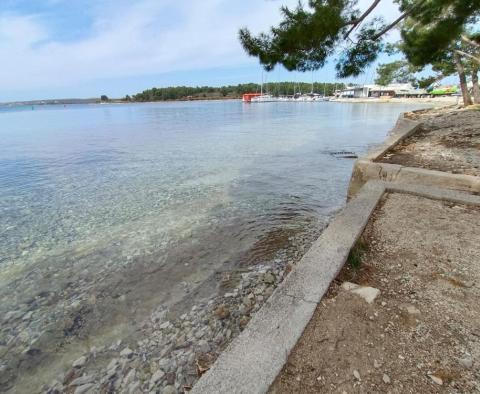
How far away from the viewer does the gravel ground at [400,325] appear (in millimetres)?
1402

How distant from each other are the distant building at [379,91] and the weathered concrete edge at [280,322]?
82606 mm

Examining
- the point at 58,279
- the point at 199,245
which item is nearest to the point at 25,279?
the point at 58,279

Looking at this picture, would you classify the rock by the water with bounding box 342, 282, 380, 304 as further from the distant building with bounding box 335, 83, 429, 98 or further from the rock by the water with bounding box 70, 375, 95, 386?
the distant building with bounding box 335, 83, 429, 98

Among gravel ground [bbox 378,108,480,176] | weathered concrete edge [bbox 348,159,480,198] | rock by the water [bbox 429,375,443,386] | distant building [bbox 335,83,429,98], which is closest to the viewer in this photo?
rock by the water [bbox 429,375,443,386]

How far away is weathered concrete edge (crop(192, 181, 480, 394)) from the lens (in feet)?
4.59

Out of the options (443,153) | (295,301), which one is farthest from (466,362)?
(443,153)

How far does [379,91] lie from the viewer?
8619cm

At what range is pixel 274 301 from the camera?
1923 mm

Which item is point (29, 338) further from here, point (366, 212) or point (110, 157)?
point (110, 157)

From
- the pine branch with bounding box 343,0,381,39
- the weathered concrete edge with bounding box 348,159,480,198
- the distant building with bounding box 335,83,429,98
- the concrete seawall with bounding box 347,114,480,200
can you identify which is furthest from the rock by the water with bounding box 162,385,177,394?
the distant building with bounding box 335,83,429,98

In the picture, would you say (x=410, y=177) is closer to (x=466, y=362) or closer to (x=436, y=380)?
(x=466, y=362)

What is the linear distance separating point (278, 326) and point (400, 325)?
749 mm

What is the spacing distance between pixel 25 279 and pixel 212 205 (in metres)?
3.34

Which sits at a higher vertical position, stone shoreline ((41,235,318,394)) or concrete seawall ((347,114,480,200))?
concrete seawall ((347,114,480,200))
